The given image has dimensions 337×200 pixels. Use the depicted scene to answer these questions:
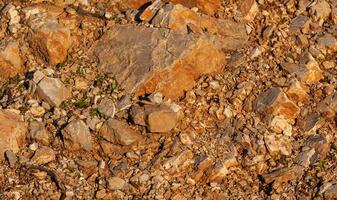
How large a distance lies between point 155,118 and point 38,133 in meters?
1.53

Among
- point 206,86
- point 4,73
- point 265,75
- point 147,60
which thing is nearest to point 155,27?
point 147,60

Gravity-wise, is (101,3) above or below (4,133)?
above

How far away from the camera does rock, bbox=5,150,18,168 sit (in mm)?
7773

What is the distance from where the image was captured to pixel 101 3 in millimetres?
9195

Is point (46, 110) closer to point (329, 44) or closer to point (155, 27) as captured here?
point (155, 27)

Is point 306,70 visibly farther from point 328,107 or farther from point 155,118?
point 155,118

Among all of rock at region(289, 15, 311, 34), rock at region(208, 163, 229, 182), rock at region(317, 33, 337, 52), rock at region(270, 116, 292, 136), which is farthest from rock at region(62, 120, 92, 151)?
rock at region(317, 33, 337, 52)

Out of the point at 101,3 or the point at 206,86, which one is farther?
the point at 101,3

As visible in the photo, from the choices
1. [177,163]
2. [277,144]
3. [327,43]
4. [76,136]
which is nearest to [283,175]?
[277,144]

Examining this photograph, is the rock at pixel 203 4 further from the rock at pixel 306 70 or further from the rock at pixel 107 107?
the rock at pixel 107 107

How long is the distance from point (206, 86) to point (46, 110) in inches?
85.6

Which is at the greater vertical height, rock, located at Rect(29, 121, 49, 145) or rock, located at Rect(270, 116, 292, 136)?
rock, located at Rect(29, 121, 49, 145)

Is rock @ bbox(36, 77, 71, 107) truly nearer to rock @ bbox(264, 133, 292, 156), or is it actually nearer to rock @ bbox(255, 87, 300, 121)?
rock @ bbox(255, 87, 300, 121)

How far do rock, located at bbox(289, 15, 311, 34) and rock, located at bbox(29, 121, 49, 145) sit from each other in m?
3.83
